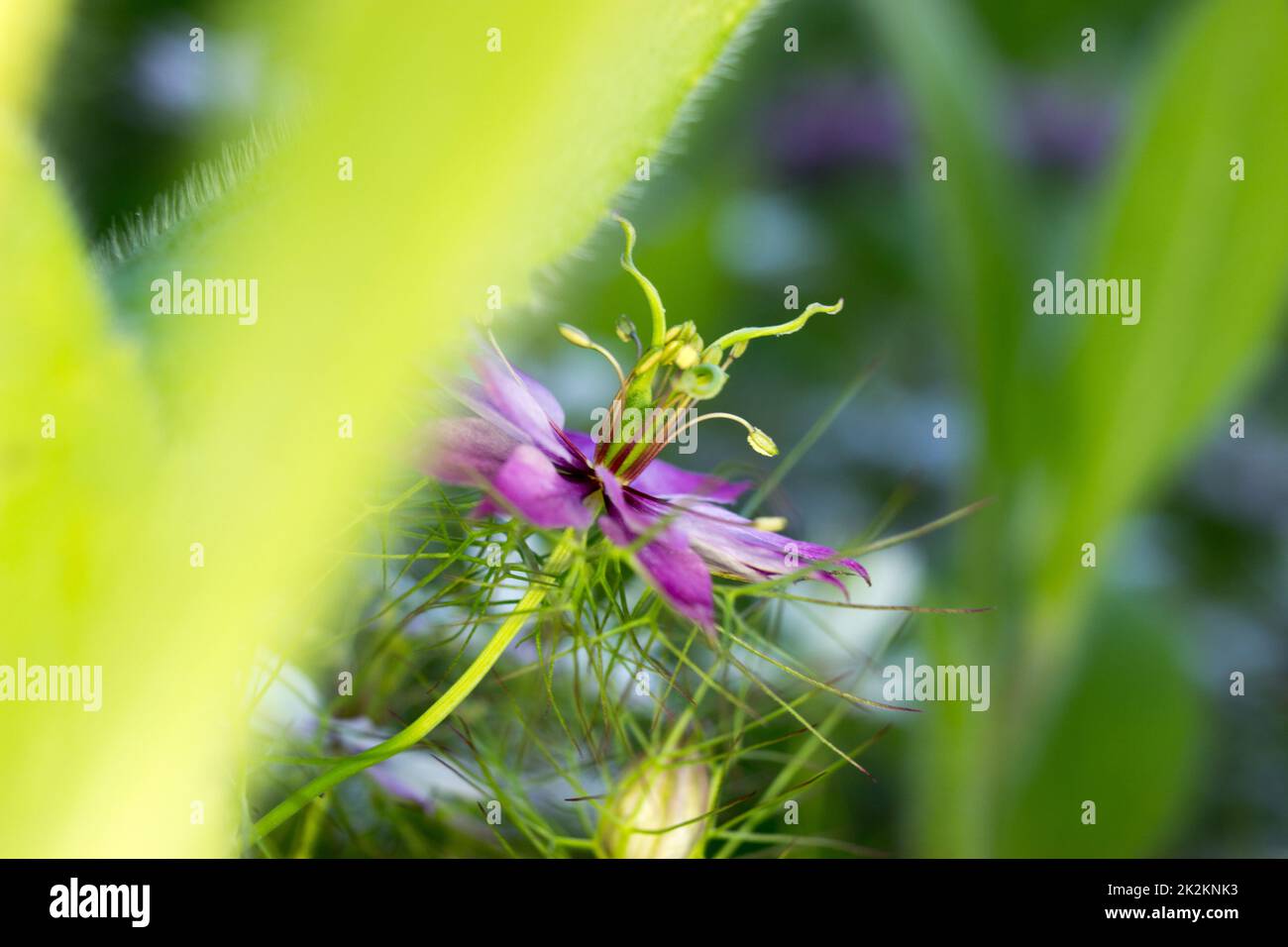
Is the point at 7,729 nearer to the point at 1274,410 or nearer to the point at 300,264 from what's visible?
the point at 300,264

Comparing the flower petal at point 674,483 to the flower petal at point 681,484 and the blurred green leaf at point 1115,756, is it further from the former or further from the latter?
the blurred green leaf at point 1115,756

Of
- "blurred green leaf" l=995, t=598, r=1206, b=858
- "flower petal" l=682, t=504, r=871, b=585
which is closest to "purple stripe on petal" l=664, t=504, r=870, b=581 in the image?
"flower petal" l=682, t=504, r=871, b=585

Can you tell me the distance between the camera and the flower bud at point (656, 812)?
32 centimetres

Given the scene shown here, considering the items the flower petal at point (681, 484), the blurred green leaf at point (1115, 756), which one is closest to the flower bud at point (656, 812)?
the flower petal at point (681, 484)

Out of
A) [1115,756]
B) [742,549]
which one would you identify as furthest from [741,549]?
[1115,756]

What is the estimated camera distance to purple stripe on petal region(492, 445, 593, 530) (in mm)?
201

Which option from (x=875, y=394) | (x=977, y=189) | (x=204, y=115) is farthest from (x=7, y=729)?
(x=875, y=394)

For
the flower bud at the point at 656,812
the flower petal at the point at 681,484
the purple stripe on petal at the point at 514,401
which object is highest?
the purple stripe on petal at the point at 514,401

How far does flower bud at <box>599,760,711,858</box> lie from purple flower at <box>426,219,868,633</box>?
0.28 ft

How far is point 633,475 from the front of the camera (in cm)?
26

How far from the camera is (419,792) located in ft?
1.08

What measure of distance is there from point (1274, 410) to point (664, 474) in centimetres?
123

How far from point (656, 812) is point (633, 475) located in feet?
0.40

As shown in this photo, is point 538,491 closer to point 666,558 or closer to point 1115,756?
point 666,558
